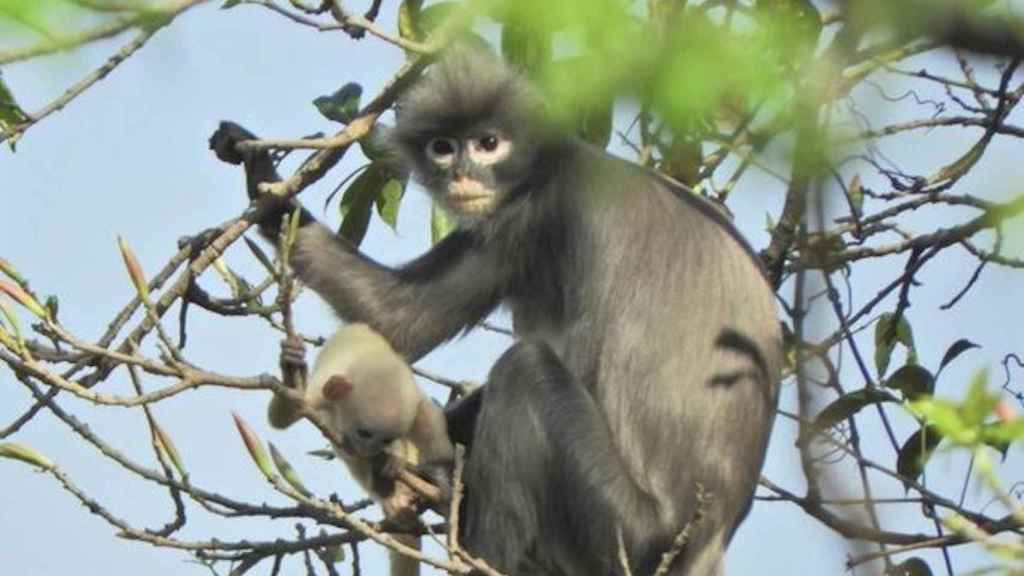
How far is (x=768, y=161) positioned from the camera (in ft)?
5.16

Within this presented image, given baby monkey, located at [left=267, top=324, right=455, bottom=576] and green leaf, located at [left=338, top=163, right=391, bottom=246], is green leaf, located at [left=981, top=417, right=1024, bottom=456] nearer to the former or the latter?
baby monkey, located at [left=267, top=324, right=455, bottom=576]

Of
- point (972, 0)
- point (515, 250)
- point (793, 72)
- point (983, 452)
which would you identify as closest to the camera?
point (972, 0)

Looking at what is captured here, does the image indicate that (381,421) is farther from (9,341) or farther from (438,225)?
(9,341)

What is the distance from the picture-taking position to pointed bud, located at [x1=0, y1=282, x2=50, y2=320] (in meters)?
4.24

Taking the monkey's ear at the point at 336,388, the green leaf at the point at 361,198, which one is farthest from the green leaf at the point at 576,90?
the green leaf at the point at 361,198

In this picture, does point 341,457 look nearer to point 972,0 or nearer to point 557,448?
point 557,448

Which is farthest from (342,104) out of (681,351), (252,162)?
(681,351)

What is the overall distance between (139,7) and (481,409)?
182 inches

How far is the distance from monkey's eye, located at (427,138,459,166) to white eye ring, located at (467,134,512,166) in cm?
10

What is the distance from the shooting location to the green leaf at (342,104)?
6000 mm

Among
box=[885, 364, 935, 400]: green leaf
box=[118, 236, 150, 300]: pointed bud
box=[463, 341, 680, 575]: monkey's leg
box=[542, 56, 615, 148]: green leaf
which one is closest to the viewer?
box=[542, 56, 615, 148]: green leaf

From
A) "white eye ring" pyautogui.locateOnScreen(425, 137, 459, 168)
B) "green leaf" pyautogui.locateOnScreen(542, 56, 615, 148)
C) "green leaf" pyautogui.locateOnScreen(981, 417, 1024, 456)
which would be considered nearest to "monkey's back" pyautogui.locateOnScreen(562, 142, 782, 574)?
"white eye ring" pyautogui.locateOnScreen(425, 137, 459, 168)

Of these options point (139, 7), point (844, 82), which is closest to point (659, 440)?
point (844, 82)

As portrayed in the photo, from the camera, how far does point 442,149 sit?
22.3 feet
